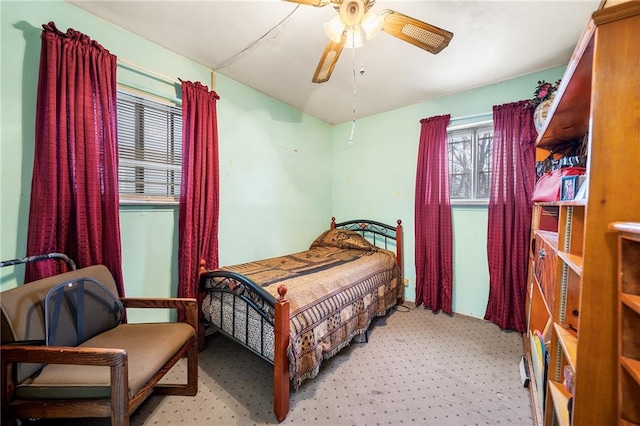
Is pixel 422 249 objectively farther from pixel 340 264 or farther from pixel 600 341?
pixel 600 341

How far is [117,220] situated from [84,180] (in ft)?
1.03

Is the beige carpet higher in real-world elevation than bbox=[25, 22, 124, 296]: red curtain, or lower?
lower

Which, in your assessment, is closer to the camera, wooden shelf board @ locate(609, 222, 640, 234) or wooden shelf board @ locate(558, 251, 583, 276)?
wooden shelf board @ locate(609, 222, 640, 234)

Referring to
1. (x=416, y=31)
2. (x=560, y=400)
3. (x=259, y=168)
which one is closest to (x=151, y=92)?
(x=259, y=168)

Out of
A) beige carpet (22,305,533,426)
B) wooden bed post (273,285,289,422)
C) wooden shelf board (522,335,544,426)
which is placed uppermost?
wooden bed post (273,285,289,422)

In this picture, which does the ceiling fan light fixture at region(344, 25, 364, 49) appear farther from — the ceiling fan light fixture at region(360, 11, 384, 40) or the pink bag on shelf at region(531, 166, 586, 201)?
the pink bag on shelf at region(531, 166, 586, 201)

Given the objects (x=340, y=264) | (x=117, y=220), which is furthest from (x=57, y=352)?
(x=340, y=264)

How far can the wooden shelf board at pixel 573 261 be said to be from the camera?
765mm

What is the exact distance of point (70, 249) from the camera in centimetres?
154

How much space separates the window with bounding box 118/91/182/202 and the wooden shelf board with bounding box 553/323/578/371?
2.55 meters

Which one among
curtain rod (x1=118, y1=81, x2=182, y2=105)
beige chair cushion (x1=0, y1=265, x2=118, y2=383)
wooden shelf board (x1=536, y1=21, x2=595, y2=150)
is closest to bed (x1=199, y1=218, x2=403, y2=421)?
beige chair cushion (x1=0, y1=265, x2=118, y2=383)

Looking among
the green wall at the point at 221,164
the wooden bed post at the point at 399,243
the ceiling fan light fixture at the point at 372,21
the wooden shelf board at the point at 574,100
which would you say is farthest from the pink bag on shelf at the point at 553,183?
the green wall at the point at 221,164

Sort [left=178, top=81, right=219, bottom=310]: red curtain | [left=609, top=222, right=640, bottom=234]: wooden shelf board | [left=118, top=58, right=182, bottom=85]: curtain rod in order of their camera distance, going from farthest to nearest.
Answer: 1. [left=178, top=81, right=219, bottom=310]: red curtain
2. [left=118, top=58, right=182, bottom=85]: curtain rod
3. [left=609, top=222, right=640, bottom=234]: wooden shelf board

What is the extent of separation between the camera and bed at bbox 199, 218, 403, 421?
140 centimetres
